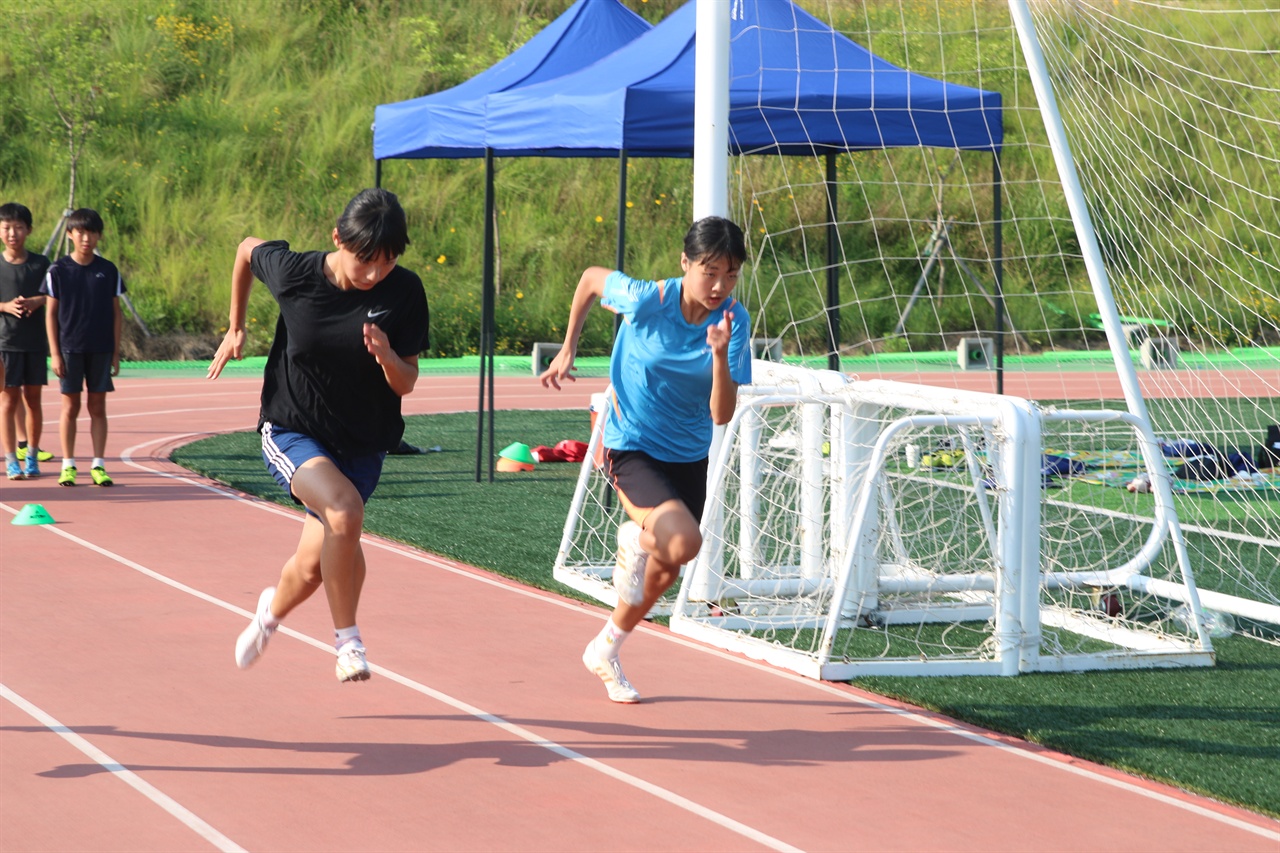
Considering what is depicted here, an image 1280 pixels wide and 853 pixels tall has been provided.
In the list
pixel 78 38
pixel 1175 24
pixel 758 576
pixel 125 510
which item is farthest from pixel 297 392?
pixel 78 38

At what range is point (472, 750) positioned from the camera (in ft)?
15.7

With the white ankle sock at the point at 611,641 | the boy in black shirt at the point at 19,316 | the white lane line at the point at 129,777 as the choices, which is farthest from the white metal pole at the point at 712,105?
the boy in black shirt at the point at 19,316

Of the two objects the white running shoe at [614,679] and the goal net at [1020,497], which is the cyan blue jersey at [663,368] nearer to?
the white running shoe at [614,679]

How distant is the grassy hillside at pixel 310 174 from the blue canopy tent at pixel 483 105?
10.6 metres

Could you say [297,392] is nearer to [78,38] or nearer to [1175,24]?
[1175,24]

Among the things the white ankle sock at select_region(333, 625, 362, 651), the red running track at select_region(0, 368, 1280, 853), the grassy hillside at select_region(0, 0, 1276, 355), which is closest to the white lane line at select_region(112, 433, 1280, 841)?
the red running track at select_region(0, 368, 1280, 853)

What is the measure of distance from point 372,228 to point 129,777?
183cm

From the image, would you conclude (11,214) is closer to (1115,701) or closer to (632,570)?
(632,570)

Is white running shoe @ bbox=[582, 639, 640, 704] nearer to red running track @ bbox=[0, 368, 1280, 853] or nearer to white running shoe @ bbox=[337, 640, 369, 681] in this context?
red running track @ bbox=[0, 368, 1280, 853]

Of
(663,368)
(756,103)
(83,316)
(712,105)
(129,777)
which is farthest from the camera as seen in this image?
(83,316)

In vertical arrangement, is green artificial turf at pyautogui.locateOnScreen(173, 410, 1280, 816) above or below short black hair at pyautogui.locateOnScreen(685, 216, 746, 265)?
below

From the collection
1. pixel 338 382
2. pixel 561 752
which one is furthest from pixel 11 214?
pixel 561 752

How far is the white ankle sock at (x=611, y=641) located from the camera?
17.5ft

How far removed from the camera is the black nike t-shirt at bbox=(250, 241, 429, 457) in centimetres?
475
